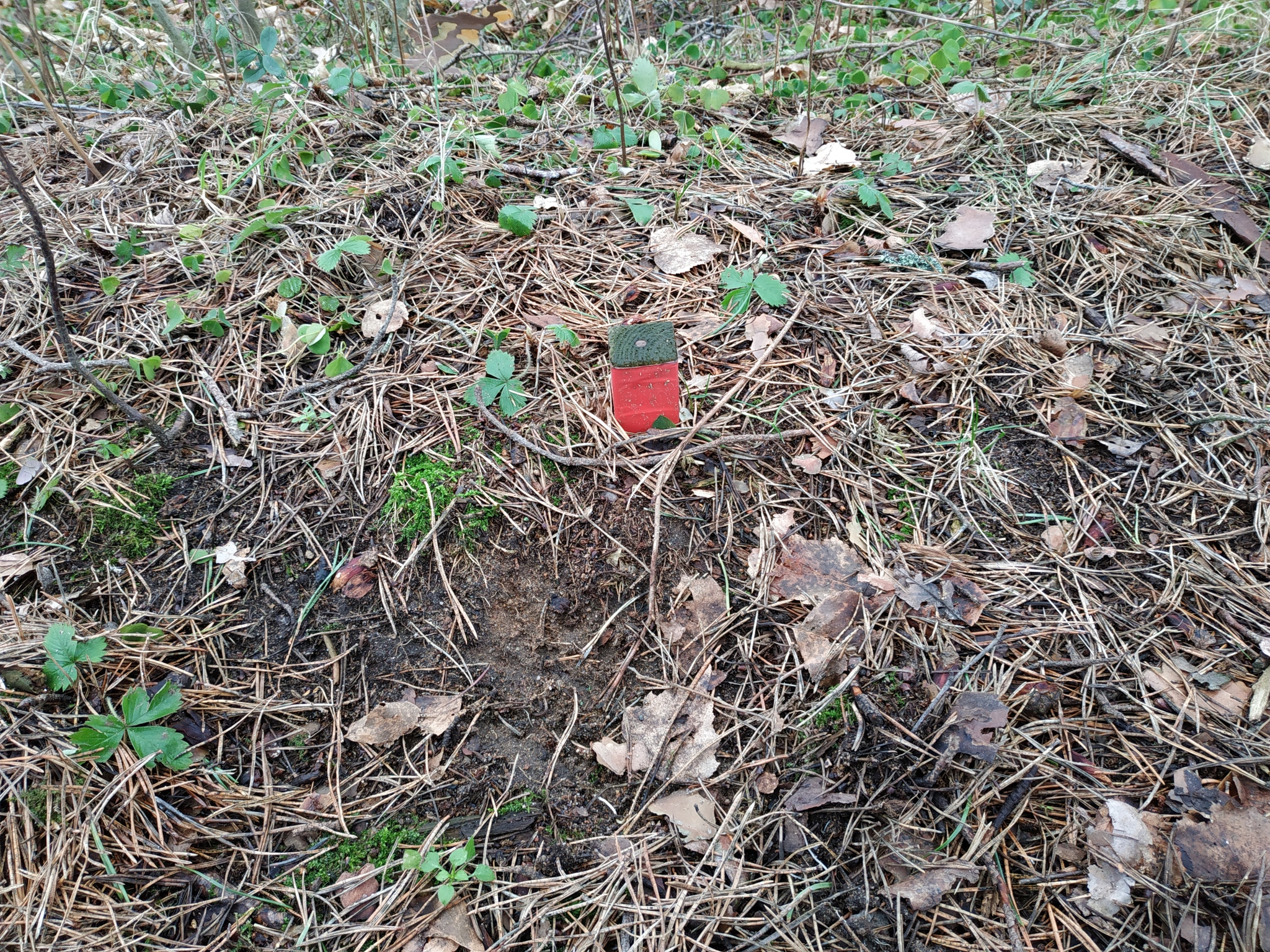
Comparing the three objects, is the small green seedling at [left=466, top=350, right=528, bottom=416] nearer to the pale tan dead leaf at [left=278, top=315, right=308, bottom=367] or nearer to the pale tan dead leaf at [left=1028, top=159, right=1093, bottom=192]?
the pale tan dead leaf at [left=278, top=315, right=308, bottom=367]

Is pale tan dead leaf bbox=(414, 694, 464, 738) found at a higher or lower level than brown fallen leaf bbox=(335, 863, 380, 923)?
higher

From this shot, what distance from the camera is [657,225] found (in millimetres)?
2195

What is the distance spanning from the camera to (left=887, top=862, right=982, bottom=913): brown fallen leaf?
53.1 inches

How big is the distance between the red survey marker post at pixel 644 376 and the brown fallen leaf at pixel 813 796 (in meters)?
0.87

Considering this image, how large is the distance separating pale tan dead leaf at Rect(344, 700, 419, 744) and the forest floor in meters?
0.01

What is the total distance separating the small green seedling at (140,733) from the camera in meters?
1.42

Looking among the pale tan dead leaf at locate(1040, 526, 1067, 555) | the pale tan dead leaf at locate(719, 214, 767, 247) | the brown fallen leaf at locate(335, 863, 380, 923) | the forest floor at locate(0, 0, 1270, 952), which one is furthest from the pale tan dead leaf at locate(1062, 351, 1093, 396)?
the brown fallen leaf at locate(335, 863, 380, 923)

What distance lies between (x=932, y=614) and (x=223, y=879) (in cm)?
157

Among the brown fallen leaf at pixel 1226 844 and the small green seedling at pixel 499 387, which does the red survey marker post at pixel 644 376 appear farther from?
the brown fallen leaf at pixel 1226 844

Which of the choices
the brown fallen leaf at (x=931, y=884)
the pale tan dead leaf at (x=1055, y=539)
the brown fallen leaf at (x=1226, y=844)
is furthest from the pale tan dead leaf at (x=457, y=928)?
the pale tan dead leaf at (x=1055, y=539)

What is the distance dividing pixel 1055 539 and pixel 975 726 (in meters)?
0.54

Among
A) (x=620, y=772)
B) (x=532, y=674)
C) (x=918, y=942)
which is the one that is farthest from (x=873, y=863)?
(x=532, y=674)

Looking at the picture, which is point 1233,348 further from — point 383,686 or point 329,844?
point 329,844

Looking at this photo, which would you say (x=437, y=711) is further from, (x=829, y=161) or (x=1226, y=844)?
(x=829, y=161)
